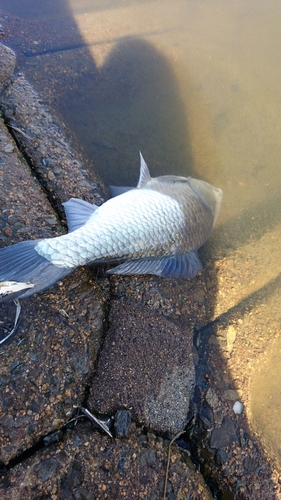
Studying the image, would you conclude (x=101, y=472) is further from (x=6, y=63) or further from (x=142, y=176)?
(x=6, y=63)

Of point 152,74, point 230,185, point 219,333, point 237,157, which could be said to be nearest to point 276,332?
point 219,333

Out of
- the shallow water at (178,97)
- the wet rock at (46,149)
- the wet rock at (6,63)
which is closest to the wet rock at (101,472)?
the shallow water at (178,97)

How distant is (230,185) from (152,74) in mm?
1558

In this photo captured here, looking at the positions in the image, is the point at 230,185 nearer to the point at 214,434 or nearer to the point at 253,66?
the point at 253,66

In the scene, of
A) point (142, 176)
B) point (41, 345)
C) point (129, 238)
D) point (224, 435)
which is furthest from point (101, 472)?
point (142, 176)

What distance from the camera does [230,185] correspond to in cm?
347

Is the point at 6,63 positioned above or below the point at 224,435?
above

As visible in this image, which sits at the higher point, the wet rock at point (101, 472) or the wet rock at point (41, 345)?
the wet rock at point (41, 345)

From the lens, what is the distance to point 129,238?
2.38 meters

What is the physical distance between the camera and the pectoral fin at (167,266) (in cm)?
245

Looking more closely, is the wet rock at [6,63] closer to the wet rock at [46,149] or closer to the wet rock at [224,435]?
the wet rock at [46,149]

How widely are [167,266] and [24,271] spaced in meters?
1.14

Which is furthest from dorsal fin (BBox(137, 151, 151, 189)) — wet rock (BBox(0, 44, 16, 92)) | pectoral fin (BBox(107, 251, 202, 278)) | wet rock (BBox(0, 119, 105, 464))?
wet rock (BBox(0, 44, 16, 92))

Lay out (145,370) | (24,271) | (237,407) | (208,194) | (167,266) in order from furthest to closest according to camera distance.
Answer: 1. (208,194)
2. (167,266)
3. (237,407)
4. (145,370)
5. (24,271)
